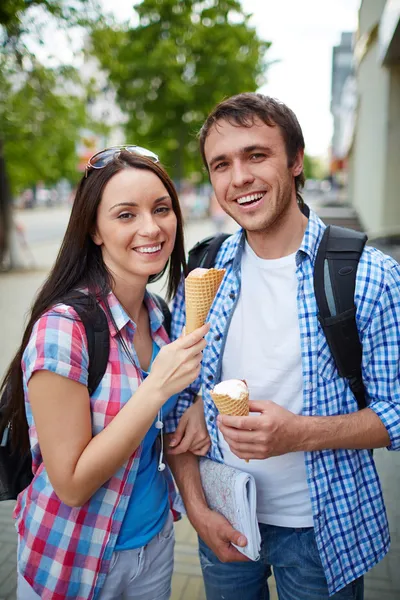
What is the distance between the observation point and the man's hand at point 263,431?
5.65 feet

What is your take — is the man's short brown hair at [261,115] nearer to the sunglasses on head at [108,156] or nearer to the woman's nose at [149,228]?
the sunglasses on head at [108,156]

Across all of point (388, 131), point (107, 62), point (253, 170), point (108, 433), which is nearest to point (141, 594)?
point (108, 433)

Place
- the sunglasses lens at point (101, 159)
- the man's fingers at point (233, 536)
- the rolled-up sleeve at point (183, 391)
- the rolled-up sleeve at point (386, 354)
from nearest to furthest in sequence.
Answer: the rolled-up sleeve at point (386, 354)
the man's fingers at point (233, 536)
the sunglasses lens at point (101, 159)
the rolled-up sleeve at point (183, 391)

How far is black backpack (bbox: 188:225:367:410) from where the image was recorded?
1856mm

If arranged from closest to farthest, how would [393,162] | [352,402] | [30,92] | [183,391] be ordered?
[352,402]
[183,391]
[393,162]
[30,92]

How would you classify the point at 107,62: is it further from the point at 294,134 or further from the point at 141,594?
the point at 141,594

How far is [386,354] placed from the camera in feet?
6.05

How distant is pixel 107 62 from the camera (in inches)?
532

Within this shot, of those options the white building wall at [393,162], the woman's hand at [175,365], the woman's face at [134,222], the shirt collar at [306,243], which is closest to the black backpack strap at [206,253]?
the shirt collar at [306,243]

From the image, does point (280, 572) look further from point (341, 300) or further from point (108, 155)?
point (108, 155)

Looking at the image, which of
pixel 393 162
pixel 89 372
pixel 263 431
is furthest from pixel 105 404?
pixel 393 162

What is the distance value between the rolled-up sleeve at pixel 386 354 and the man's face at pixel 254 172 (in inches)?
20.6

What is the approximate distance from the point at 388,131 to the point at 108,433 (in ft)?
27.7

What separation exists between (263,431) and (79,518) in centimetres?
77
